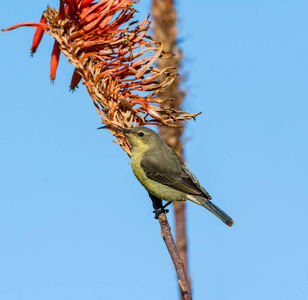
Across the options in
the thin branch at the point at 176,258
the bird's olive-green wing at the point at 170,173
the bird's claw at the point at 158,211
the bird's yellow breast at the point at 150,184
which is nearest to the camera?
the thin branch at the point at 176,258

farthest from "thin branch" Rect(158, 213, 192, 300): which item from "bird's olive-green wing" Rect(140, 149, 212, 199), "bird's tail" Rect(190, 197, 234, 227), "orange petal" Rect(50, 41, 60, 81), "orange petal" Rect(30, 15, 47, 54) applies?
"orange petal" Rect(30, 15, 47, 54)

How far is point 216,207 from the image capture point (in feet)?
26.2

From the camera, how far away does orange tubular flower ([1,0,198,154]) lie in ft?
21.7

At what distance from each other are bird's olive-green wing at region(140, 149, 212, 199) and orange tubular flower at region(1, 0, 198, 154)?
117 centimetres

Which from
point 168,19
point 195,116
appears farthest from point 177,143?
point 195,116

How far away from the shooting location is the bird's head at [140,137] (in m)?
6.86

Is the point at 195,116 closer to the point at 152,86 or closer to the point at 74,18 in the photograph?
the point at 152,86

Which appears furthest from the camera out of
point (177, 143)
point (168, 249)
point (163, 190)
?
point (177, 143)

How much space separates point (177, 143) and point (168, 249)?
4742mm

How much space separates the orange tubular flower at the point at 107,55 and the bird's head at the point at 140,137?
0.29ft

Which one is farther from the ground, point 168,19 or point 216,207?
point 168,19

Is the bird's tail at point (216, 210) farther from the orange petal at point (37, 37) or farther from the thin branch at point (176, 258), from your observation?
the orange petal at point (37, 37)

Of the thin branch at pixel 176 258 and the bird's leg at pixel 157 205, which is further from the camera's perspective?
the bird's leg at pixel 157 205

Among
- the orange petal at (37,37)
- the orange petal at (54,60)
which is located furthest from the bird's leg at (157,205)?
the orange petal at (37,37)
